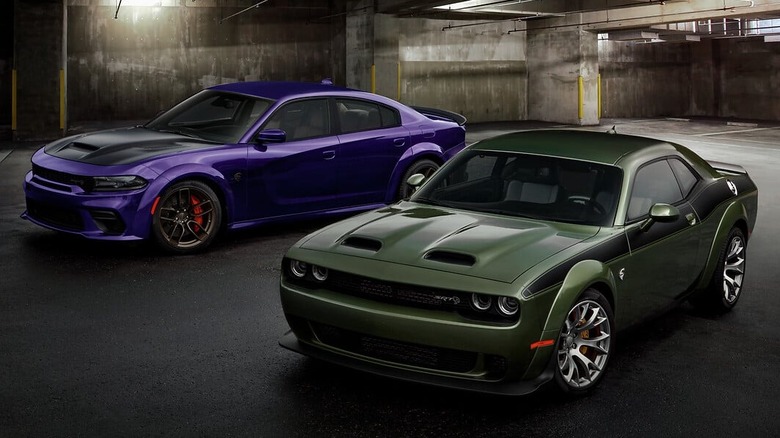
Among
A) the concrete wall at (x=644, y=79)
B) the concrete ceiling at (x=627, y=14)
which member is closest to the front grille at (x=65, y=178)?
the concrete ceiling at (x=627, y=14)

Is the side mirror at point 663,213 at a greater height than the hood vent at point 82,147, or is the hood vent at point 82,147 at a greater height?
the hood vent at point 82,147

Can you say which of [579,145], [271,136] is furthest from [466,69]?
[579,145]

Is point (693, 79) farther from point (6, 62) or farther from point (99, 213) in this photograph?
point (99, 213)

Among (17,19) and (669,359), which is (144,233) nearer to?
(669,359)

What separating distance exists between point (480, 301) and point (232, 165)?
479cm

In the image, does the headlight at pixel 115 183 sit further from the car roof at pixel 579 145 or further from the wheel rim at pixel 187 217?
the car roof at pixel 579 145

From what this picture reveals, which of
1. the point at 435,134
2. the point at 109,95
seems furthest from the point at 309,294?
the point at 109,95

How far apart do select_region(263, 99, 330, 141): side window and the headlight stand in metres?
1.48

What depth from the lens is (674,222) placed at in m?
6.02

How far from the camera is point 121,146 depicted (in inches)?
346

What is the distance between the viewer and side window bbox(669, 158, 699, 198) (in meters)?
6.39

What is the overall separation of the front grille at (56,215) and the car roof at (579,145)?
388cm

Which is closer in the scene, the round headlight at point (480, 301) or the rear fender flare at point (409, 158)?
the round headlight at point (480, 301)

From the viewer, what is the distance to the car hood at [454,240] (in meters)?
4.85
